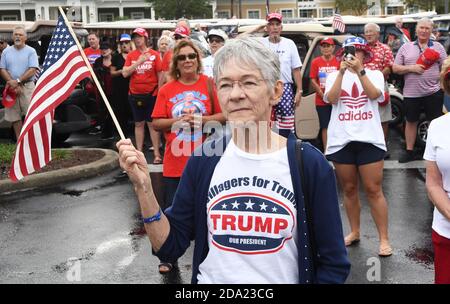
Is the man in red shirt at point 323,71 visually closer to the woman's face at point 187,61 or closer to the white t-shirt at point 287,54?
the white t-shirt at point 287,54

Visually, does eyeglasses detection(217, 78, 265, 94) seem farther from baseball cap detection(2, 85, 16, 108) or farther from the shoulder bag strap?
baseball cap detection(2, 85, 16, 108)

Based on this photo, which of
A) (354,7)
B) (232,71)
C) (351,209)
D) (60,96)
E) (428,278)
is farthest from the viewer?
(354,7)

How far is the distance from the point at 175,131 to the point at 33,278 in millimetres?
1656

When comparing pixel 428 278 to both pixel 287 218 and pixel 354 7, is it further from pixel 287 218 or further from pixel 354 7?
pixel 354 7

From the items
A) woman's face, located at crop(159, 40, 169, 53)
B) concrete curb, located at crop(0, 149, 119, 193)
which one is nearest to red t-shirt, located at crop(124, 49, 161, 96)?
woman's face, located at crop(159, 40, 169, 53)

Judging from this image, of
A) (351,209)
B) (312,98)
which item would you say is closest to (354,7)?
(312,98)

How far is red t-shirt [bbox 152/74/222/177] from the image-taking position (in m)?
5.41

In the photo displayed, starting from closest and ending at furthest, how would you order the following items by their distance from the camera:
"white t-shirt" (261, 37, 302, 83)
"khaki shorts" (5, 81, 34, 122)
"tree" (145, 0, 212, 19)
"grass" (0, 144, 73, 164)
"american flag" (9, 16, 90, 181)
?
"american flag" (9, 16, 90, 181) → "white t-shirt" (261, 37, 302, 83) → "grass" (0, 144, 73, 164) → "khaki shorts" (5, 81, 34, 122) → "tree" (145, 0, 212, 19)

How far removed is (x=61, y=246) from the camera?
6402 mm

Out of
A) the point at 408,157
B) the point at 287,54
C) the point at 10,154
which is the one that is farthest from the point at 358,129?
the point at 10,154

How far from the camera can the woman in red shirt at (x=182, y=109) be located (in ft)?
17.7

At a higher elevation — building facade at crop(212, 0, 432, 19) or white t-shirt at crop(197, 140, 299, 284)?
building facade at crop(212, 0, 432, 19)

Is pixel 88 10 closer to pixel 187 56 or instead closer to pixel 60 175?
pixel 60 175

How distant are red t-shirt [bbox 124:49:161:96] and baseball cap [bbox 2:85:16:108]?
1926 mm
